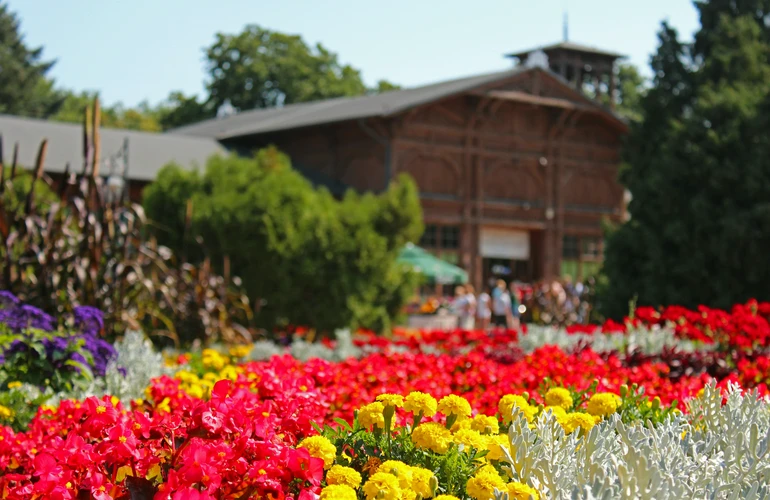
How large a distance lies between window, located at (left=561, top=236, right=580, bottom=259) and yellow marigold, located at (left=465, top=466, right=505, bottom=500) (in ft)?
114

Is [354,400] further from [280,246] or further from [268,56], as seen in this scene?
[268,56]

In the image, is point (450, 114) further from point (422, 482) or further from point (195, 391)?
point (422, 482)

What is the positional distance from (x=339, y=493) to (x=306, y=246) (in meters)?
11.4

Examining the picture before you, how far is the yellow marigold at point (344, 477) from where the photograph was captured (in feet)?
9.79

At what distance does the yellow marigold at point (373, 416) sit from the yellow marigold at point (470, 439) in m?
0.28

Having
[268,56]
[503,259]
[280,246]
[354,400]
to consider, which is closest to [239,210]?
[280,246]

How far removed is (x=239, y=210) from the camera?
14352 mm

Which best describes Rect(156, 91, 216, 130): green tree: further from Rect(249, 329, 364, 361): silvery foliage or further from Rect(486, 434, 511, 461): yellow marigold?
Rect(486, 434, 511, 461): yellow marigold

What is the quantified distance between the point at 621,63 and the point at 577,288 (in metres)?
43.9

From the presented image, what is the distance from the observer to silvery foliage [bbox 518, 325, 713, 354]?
29.1 feet

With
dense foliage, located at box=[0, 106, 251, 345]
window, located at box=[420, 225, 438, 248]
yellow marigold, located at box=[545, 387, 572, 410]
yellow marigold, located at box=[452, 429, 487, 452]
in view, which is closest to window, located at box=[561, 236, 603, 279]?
window, located at box=[420, 225, 438, 248]

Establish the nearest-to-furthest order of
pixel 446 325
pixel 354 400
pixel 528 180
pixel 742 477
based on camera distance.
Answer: pixel 742 477, pixel 354 400, pixel 446 325, pixel 528 180

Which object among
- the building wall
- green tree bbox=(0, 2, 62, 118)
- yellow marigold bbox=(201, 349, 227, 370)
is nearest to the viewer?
yellow marigold bbox=(201, 349, 227, 370)

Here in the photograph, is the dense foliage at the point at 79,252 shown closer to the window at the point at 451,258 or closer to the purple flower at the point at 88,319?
the purple flower at the point at 88,319
